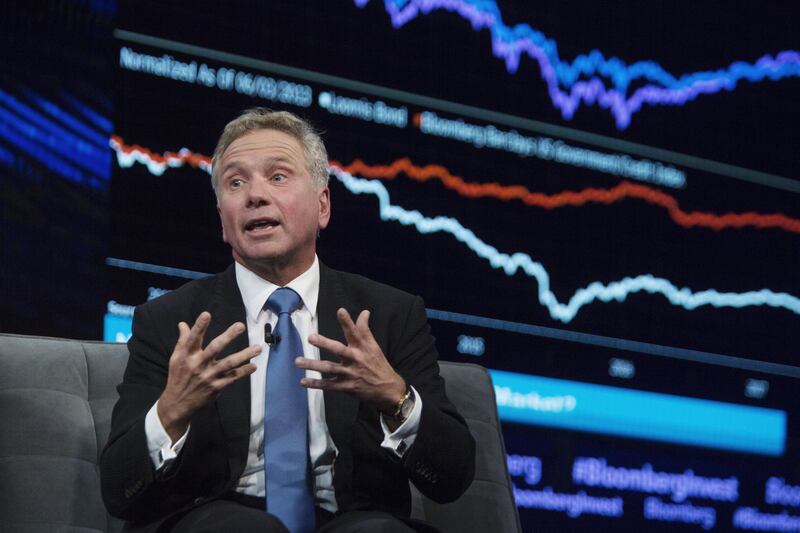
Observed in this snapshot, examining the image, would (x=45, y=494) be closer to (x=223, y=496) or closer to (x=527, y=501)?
(x=223, y=496)

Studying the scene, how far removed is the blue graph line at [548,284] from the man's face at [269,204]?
68.8 inches

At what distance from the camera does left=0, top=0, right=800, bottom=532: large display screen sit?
151 inches

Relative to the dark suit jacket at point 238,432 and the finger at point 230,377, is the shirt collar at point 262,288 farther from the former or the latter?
the finger at point 230,377

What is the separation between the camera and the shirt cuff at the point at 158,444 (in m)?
1.90

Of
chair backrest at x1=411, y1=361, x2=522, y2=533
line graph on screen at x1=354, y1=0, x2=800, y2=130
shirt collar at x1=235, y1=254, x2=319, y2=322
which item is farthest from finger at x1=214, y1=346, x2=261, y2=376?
line graph on screen at x1=354, y1=0, x2=800, y2=130

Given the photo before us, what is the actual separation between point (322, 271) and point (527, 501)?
223cm

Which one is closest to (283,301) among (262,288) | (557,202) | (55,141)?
(262,288)

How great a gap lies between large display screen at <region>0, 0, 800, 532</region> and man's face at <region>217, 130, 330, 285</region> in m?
1.50

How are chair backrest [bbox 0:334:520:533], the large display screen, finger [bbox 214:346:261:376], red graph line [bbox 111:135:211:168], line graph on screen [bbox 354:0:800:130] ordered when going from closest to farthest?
1. finger [bbox 214:346:261:376]
2. chair backrest [bbox 0:334:520:533]
3. red graph line [bbox 111:135:211:168]
4. the large display screen
5. line graph on screen [bbox 354:0:800:130]

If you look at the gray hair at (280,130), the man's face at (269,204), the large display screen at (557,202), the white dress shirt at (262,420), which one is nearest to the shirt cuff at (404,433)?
the white dress shirt at (262,420)

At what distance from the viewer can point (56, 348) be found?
231 cm

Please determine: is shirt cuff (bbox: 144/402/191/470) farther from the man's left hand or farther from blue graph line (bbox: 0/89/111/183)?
blue graph line (bbox: 0/89/111/183)

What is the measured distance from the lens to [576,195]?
450cm

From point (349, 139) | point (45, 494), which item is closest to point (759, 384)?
point (349, 139)
